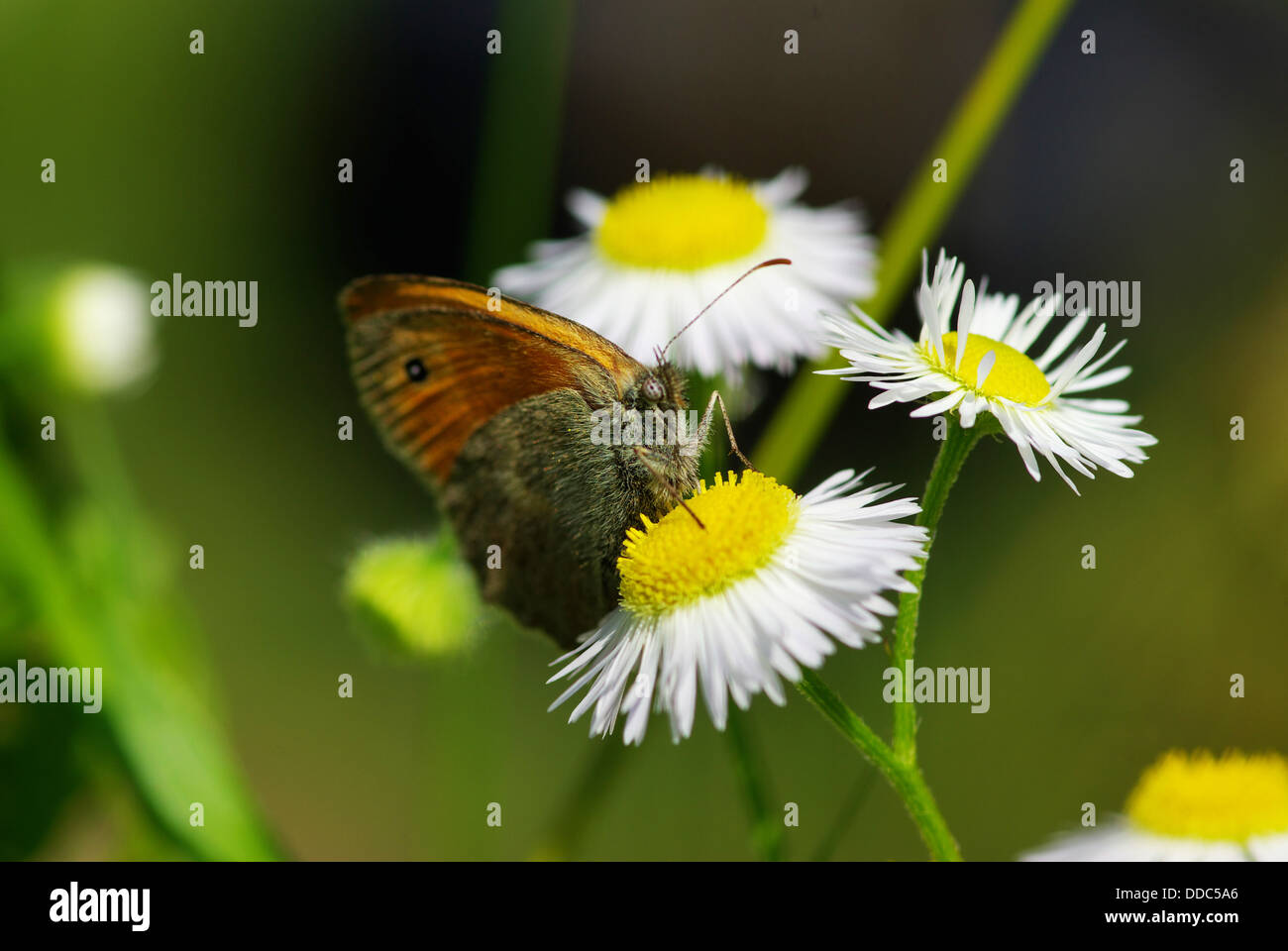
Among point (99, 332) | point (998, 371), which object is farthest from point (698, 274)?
point (99, 332)

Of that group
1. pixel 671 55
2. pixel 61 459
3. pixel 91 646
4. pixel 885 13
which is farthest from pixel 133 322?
pixel 885 13

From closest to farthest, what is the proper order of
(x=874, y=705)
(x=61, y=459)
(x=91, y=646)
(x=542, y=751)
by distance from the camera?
(x=91, y=646)
(x=61, y=459)
(x=874, y=705)
(x=542, y=751)

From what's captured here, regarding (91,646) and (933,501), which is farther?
(91,646)

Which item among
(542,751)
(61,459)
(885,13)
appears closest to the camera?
(61,459)

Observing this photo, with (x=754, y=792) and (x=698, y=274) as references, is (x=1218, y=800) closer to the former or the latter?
(x=754, y=792)

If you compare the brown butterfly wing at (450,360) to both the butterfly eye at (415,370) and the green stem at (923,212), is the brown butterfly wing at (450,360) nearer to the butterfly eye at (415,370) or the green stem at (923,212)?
the butterfly eye at (415,370)

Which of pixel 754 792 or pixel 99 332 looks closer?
pixel 754 792
